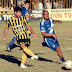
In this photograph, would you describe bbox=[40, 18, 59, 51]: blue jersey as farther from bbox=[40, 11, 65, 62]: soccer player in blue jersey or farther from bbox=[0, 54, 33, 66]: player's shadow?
bbox=[0, 54, 33, 66]: player's shadow

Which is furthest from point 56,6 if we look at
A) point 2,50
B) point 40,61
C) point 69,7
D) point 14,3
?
point 40,61

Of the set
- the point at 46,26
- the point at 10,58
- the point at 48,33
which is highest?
the point at 46,26

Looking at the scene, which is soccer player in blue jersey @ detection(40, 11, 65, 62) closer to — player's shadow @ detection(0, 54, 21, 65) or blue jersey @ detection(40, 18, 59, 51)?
blue jersey @ detection(40, 18, 59, 51)

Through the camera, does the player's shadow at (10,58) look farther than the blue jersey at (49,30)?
Yes

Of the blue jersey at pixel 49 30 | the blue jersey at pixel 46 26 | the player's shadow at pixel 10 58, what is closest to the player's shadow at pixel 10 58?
the player's shadow at pixel 10 58

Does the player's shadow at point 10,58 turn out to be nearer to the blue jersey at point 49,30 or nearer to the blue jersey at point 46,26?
the blue jersey at point 49,30

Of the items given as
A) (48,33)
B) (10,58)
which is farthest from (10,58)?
(48,33)

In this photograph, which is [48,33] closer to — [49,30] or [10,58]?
[49,30]

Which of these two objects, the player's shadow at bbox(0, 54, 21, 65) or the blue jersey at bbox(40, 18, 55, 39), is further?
the player's shadow at bbox(0, 54, 21, 65)

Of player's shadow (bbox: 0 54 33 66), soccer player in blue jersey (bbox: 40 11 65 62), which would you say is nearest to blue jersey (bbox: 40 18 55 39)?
soccer player in blue jersey (bbox: 40 11 65 62)

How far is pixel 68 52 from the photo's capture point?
12.1 meters

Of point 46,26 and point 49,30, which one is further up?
point 46,26

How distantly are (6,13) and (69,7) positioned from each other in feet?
24.8

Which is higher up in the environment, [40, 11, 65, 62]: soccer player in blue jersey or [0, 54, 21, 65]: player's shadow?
[40, 11, 65, 62]: soccer player in blue jersey
